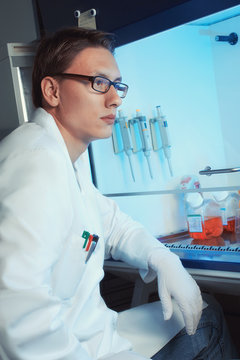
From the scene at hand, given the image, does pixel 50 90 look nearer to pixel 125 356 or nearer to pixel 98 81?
pixel 98 81

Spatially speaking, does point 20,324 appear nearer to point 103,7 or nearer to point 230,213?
point 230,213

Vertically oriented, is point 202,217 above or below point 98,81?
below

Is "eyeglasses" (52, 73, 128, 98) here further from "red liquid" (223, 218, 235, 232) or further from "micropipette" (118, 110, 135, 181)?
"red liquid" (223, 218, 235, 232)

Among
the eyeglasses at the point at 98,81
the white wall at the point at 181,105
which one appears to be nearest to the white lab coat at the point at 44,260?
the eyeglasses at the point at 98,81

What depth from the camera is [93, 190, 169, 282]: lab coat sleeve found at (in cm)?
164

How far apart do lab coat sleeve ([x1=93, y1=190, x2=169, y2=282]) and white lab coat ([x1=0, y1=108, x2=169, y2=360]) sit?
10.9 inches

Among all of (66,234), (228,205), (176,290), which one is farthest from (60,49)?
(228,205)

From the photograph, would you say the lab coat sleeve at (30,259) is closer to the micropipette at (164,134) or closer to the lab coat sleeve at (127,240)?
the lab coat sleeve at (127,240)

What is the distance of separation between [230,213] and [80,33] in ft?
3.40

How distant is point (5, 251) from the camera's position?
959 millimetres

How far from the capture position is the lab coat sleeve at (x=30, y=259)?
949 mm

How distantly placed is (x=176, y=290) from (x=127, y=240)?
1.04ft

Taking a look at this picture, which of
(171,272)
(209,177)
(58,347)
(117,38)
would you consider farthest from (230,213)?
(58,347)

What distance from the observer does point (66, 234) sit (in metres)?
1.11
